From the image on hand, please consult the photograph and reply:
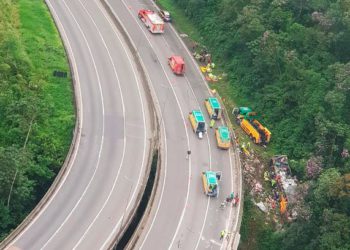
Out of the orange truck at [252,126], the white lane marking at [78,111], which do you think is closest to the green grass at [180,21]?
the white lane marking at [78,111]

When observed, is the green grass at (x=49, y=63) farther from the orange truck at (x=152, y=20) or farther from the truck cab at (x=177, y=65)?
the orange truck at (x=152, y=20)

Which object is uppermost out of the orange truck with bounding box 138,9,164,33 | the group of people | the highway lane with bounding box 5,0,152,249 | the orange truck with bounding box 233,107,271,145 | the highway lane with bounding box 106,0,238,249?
the orange truck with bounding box 138,9,164,33

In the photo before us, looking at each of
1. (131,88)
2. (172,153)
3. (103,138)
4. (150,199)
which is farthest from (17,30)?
(150,199)

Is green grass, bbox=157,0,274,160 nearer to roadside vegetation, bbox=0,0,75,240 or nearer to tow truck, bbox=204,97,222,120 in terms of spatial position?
tow truck, bbox=204,97,222,120

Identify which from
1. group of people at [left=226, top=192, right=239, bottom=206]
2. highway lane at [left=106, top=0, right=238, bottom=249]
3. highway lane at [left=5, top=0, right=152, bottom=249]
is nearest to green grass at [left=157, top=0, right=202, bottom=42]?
highway lane at [left=106, top=0, right=238, bottom=249]

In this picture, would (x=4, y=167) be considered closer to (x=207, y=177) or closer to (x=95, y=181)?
(x=95, y=181)

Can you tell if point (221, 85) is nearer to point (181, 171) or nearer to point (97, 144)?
point (181, 171)
